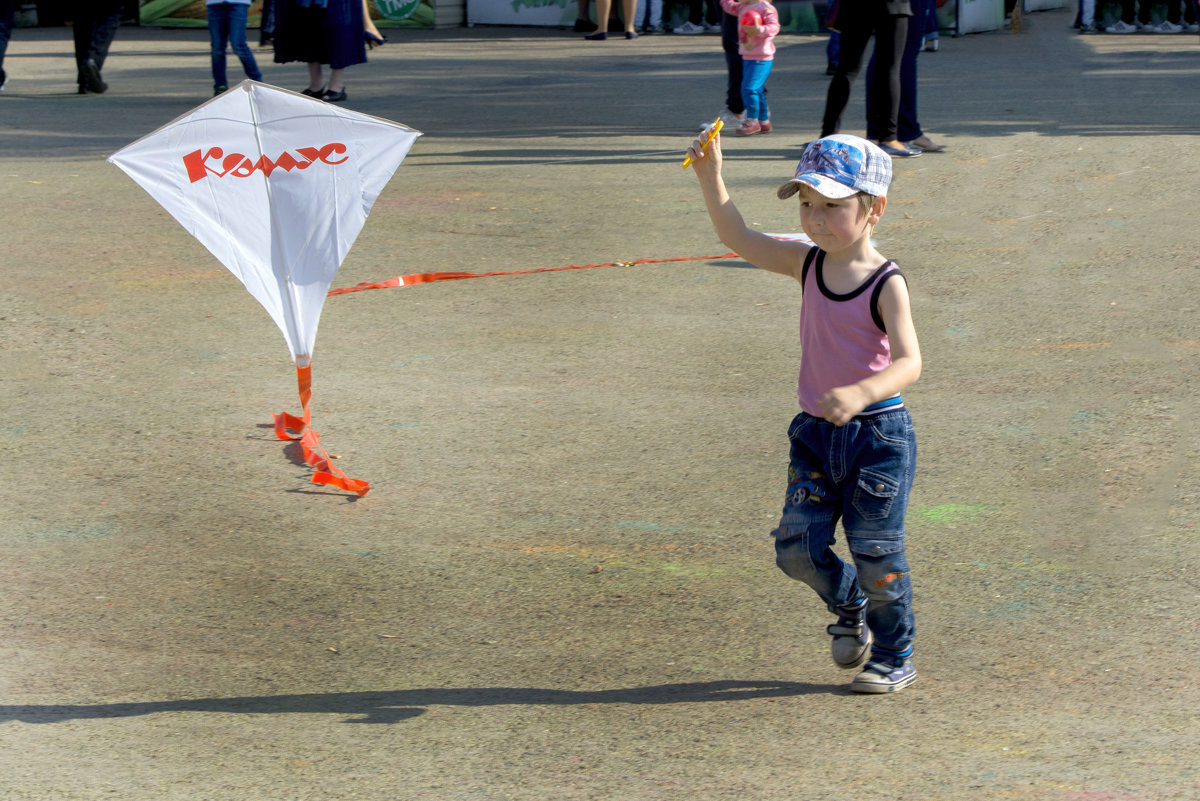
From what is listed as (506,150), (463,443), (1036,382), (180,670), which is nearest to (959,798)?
(180,670)

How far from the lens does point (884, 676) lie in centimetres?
349

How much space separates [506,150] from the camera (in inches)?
454

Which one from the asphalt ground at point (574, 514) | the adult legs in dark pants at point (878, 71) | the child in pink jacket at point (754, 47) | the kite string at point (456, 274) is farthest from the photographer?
the child in pink jacket at point (754, 47)

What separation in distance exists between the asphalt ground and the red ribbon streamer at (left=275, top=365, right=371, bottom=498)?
67 mm

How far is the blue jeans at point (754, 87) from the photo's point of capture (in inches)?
456

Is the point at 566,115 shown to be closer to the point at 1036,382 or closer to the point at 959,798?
the point at 1036,382

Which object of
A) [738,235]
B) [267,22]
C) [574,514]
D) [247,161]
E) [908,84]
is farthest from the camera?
[267,22]

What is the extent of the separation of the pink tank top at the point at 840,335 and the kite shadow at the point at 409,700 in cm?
73

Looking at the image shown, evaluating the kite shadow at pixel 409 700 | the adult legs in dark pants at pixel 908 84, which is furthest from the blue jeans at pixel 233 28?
the kite shadow at pixel 409 700

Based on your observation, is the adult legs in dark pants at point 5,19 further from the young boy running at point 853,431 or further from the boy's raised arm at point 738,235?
the young boy running at point 853,431

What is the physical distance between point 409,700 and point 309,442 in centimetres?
186

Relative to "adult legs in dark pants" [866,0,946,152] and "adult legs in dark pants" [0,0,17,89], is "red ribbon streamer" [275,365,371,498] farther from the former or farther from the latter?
"adult legs in dark pants" [0,0,17,89]

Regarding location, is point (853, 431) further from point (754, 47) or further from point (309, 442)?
A: point (754, 47)

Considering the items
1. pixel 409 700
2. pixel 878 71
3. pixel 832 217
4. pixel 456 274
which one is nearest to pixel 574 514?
pixel 409 700
